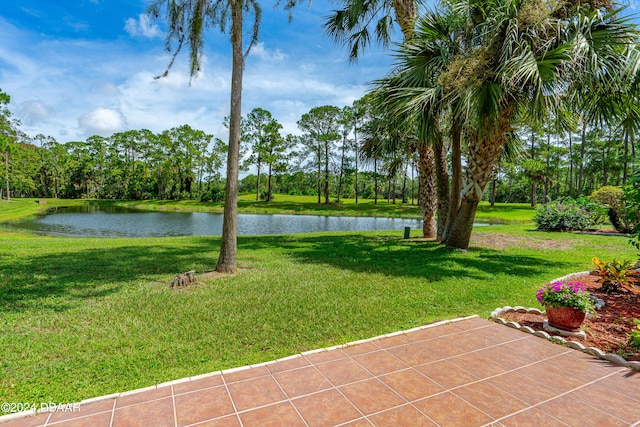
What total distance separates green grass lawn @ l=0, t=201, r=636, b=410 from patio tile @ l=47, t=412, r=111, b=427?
0.28 metres

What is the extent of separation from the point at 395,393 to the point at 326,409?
1.88 ft

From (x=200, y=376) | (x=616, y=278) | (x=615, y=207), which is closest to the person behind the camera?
(x=200, y=376)

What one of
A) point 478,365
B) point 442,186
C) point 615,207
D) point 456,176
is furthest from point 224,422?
point 615,207

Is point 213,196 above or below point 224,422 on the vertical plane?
above

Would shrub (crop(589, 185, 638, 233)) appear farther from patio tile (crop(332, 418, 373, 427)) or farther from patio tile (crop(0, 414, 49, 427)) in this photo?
patio tile (crop(0, 414, 49, 427))

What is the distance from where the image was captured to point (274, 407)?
7.61 feet

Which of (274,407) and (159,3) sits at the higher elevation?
(159,3)

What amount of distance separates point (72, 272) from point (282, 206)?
97.7 feet

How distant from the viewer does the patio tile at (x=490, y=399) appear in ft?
7.66

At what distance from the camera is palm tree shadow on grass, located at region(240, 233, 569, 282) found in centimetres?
675

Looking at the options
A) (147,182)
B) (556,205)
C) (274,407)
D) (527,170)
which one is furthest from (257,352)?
(147,182)

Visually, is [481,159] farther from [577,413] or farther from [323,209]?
[323,209]

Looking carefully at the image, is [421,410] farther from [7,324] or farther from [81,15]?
[81,15]

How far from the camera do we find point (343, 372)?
281 cm
